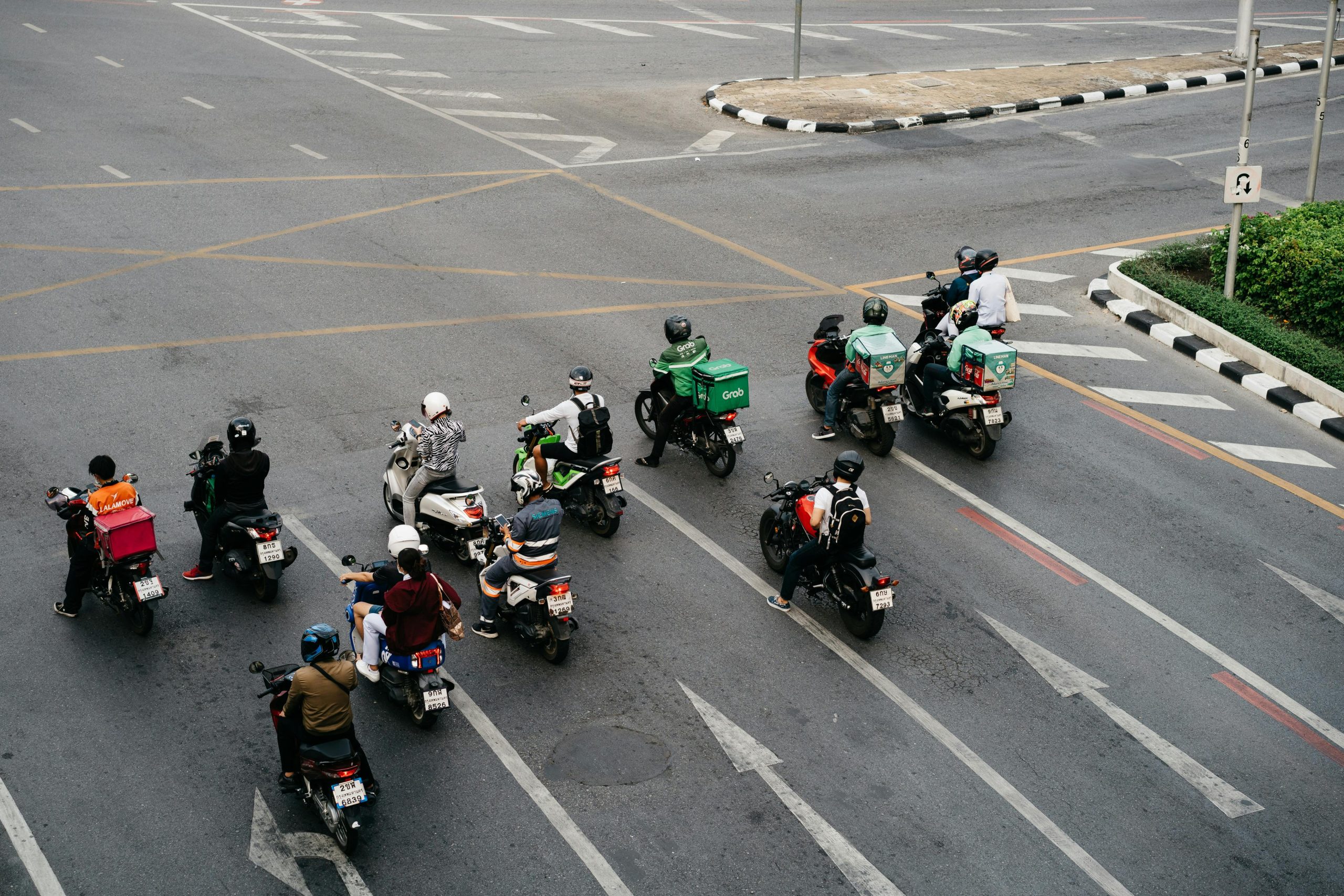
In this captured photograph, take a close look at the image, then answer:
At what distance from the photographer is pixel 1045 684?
33.9 feet

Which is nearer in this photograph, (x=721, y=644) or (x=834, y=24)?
(x=721, y=644)

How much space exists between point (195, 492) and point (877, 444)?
23.4ft

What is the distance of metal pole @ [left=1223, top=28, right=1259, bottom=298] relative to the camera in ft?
56.1

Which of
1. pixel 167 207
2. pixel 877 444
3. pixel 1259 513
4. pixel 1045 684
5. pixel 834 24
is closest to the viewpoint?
pixel 1045 684

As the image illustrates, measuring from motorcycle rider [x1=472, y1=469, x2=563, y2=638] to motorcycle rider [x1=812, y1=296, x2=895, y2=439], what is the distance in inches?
180

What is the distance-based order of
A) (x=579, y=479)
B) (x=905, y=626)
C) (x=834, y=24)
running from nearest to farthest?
1. (x=905, y=626)
2. (x=579, y=479)
3. (x=834, y=24)

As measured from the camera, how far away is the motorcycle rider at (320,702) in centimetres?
826

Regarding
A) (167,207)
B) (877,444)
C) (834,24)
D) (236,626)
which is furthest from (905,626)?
(834,24)

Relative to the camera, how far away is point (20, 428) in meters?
13.5

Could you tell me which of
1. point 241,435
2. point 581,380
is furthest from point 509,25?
point 241,435

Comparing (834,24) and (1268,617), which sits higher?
(834,24)

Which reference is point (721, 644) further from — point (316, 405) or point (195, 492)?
point (316, 405)

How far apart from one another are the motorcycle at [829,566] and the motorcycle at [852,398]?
6.90ft

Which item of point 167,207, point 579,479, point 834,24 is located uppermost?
point 834,24
